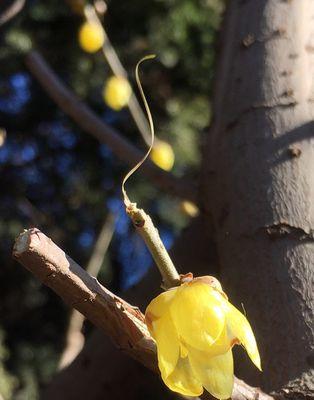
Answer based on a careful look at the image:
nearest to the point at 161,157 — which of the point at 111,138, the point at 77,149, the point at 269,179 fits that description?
the point at 111,138

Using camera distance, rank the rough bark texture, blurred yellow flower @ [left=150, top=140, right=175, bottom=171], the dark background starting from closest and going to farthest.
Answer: the rough bark texture → blurred yellow flower @ [left=150, top=140, right=175, bottom=171] → the dark background

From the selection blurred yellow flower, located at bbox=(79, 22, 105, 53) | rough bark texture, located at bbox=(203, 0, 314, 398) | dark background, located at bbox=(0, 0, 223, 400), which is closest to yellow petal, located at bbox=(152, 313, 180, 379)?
rough bark texture, located at bbox=(203, 0, 314, 398)

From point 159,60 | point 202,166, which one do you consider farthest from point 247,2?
point 159,60

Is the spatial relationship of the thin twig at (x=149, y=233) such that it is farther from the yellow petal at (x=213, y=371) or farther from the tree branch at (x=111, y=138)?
the tree branch at (x=111, y=138)

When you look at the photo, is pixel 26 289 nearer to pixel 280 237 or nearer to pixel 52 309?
pixel 52 309

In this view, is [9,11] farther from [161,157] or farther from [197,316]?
[197,316]

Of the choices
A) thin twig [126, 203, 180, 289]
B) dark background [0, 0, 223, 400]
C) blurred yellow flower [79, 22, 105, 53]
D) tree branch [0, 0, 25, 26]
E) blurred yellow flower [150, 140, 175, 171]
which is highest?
thin twig [126, 203, 180, 289]

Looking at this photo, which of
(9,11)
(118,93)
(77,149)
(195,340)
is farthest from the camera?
(77,149)

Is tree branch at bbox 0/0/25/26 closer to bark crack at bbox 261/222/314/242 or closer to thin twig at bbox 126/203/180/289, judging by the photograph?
bark crack at bbox 261/222/314/242

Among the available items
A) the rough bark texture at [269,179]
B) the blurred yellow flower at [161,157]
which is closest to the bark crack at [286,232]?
the rough bark texture at [269,179]
